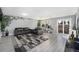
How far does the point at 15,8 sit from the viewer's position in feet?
6.14

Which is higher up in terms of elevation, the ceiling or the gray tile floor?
the ceiling

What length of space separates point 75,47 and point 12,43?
1.23 metres

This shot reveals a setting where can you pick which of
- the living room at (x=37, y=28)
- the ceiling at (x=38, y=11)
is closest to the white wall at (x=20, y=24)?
the living room at (x=37, y=28)

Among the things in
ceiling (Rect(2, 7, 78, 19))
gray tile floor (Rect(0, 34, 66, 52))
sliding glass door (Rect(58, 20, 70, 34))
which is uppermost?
ceiling (Rect(2, 7, 78, 19))

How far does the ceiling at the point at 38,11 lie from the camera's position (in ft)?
6.10

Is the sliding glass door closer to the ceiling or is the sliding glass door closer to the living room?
the living room

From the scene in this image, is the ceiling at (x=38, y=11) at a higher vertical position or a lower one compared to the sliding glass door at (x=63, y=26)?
higher

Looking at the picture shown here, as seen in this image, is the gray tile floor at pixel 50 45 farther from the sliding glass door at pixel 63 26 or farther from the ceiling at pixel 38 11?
the ceiling at pixel 38 11

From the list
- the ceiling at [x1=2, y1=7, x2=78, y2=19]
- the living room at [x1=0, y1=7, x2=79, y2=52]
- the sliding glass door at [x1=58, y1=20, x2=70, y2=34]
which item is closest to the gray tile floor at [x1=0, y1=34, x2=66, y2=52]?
the living room at [x1=0, y1=7, x2=79, y2=52]

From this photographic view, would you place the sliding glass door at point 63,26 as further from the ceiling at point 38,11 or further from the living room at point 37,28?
the ceiling at point 38,11

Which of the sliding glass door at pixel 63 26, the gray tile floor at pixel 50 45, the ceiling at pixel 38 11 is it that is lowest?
the gray tile floor at pixel 50 45

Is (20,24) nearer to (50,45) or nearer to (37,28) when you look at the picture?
(37,28)

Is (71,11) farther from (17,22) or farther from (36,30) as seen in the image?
(17,22)

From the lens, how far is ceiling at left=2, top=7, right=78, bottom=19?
1858mm
